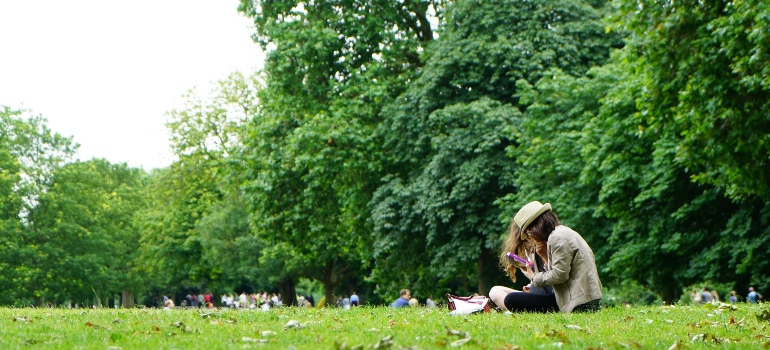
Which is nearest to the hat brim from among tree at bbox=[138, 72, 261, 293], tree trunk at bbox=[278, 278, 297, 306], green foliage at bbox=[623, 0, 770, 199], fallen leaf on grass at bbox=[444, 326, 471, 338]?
fallen leaf on grass at bbox=[444, 326, 471, 338]

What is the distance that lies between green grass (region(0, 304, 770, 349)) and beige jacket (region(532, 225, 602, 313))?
1.14 feet

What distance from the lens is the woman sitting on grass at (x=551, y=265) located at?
35.0 ft

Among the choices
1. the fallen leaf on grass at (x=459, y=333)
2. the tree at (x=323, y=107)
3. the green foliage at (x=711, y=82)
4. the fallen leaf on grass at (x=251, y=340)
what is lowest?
the fallen leaf on grass at (x=459, y=333)

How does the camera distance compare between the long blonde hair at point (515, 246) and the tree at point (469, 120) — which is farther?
the tree at point (469, 120)

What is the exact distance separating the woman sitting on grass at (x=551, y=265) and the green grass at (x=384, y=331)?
0.39m

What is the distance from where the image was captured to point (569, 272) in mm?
10805

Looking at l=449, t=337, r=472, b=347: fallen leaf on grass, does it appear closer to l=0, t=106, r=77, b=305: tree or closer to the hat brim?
the hat brim

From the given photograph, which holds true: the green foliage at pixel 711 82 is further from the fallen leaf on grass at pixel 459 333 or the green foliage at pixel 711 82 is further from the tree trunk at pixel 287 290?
the tree trunk at pixel 287 290

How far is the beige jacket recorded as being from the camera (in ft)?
34.8

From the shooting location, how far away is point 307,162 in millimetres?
30016

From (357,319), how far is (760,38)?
1017cm

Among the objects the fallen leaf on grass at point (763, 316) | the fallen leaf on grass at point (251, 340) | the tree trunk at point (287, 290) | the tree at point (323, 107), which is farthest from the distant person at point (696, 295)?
the tree trunk at point (287, 290)

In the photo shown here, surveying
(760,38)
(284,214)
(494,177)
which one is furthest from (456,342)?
(284,214)

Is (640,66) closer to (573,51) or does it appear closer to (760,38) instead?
(760,38)
